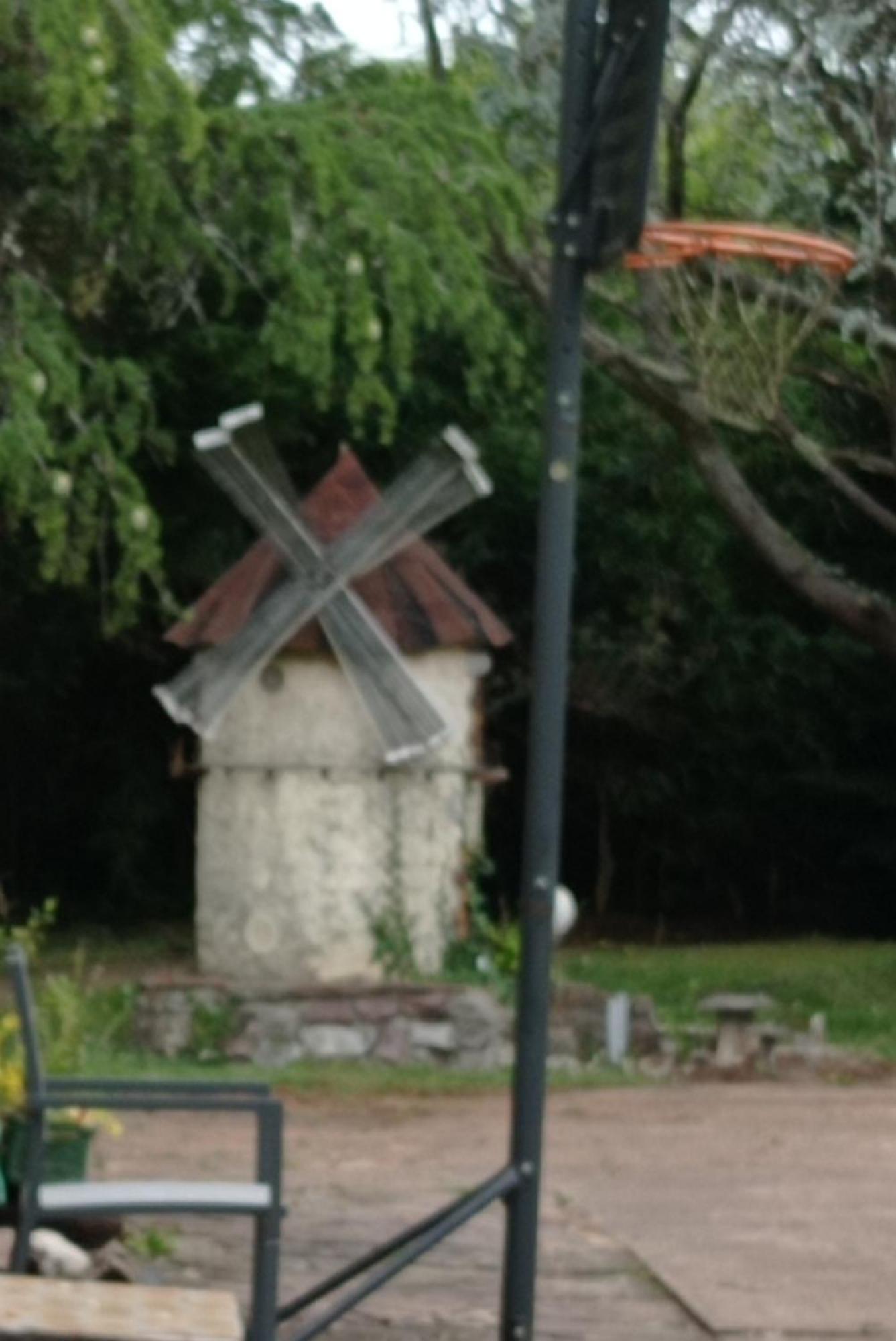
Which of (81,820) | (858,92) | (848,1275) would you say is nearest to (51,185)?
(858,92)

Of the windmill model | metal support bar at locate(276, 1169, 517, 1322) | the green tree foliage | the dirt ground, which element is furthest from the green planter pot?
the windmill model

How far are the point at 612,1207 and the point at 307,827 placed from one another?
8.84 meters

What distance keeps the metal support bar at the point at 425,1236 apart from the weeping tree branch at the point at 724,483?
1376cm

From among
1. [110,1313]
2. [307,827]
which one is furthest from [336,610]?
[110,1313]

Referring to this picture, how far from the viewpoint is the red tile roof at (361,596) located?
19672mm

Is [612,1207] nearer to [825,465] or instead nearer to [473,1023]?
[473,1023]

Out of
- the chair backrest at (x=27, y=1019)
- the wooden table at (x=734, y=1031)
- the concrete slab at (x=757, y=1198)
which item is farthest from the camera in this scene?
the wooden table at (x=734, y=1031)

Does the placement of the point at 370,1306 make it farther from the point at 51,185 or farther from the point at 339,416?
the point at 339,416

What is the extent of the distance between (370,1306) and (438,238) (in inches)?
296

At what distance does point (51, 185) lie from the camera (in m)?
15.5

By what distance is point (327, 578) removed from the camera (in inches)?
770

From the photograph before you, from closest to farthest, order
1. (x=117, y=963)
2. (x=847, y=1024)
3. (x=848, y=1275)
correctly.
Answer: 1. (x=848, y=1275)
2. (x=847, y=1024)
3. (x=117, y=963)

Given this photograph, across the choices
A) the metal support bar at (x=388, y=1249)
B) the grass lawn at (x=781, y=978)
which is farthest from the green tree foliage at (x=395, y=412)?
the metal support bar at (x=388, y=1249)

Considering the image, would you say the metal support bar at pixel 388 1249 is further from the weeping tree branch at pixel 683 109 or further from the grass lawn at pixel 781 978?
the weeping tree branch at pixel 683 109
